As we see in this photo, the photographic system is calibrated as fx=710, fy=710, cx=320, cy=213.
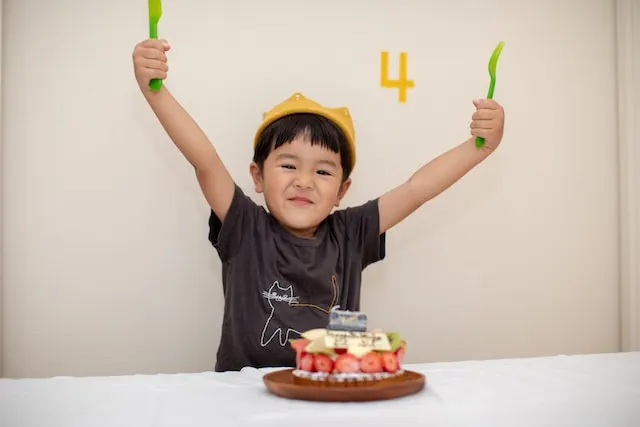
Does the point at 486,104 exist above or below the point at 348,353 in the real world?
above

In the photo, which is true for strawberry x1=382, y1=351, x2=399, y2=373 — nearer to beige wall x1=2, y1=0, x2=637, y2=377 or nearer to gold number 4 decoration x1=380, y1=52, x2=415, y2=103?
beige wall x1=2, y1=0, x2=637, y2=377

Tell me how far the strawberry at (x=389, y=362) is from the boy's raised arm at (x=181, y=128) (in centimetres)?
58

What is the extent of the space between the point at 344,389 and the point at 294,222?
67 cm

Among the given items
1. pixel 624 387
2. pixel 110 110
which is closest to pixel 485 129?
pixel 624 387

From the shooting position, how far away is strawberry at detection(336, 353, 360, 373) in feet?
2.64

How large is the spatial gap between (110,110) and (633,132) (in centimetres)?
129

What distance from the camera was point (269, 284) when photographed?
134 cm

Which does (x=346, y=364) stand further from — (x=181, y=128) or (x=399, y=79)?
(x=399, y=79)

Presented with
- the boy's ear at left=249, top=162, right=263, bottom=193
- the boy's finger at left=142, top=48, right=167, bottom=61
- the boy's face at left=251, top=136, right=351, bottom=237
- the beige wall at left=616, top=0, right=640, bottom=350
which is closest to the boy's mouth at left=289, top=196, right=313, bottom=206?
the boy's face at left=251, top=136, right=351, bottom=237

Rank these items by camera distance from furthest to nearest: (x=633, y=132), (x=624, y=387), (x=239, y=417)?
(x=633, y=132), (x=624, y=387), (x=239, y=417)

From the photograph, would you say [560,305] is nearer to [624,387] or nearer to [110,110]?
[624,387]

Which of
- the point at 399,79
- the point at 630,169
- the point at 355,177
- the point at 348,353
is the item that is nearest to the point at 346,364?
the point at 348,353

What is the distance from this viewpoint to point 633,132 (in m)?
1.82

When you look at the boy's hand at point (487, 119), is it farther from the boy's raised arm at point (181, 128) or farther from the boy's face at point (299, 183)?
the boy's raised arm at point (181, 128)
